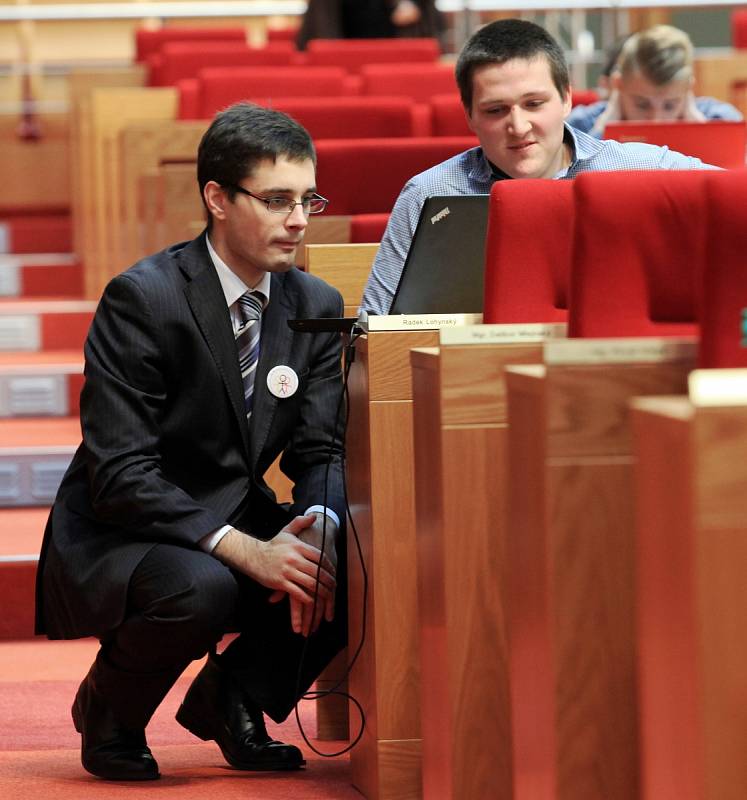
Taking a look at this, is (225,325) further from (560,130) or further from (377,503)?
(560,130)

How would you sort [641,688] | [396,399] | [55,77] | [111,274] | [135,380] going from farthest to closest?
[55,77]
[111,274]
[135,380]
[396,399]
[641,688]

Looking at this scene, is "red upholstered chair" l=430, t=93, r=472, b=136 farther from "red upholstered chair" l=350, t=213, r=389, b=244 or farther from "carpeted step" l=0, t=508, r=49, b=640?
"carpeted step" l=0, t=508, r=49, b=640

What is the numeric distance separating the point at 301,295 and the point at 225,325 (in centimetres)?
7

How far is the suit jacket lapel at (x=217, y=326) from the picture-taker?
1115 mm

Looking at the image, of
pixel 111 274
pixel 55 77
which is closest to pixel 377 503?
pixel 111 274

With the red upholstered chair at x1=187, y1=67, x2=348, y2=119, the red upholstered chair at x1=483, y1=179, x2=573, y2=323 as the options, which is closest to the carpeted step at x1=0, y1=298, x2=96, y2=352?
the red upholstered chair at x1=187, y1=67, x2=348, y2=119

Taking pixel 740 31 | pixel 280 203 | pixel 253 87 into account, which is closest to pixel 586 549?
pixel 280 203

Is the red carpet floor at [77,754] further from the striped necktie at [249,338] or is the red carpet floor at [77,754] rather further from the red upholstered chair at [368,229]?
the red upholstered chair at [368,229]

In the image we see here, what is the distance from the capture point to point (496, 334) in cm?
87

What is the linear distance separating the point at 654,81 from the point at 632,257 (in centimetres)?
117

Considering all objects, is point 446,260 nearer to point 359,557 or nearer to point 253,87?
point 359,557

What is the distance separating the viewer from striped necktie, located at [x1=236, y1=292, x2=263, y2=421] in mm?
1141

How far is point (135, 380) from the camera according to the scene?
43.2 inches

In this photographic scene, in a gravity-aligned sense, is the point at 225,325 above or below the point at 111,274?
above
